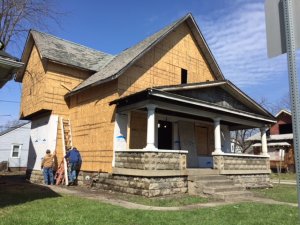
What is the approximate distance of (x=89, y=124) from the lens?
16.8 m

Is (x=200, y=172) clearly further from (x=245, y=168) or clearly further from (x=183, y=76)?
(x=183, y=76)

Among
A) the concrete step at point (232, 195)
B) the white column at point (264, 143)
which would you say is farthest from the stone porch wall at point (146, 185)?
the white column at point (264, 143)

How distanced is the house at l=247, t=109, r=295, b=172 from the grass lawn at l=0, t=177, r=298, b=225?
85.4ft

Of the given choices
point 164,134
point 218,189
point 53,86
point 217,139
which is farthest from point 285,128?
point 53,86

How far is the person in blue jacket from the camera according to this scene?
16266 mm

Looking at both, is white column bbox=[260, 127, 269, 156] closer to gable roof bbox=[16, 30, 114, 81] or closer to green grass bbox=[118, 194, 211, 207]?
green grass bbox=[118, 194, 211, 207]

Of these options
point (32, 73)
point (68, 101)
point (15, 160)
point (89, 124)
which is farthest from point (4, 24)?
point (15, 160)

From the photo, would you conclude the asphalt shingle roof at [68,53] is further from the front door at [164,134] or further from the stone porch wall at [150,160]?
the stone porch wall at [150,160]

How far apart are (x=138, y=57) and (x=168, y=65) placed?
2.85 metres

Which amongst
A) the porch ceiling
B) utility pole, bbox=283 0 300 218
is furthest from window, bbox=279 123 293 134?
utility pole, bbox=283 0 300 218

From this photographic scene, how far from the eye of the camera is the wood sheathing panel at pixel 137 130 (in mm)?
15328

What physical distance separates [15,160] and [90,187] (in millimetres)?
25816

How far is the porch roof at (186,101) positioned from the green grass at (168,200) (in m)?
3.65

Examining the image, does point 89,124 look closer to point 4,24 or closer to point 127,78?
point 127,78
